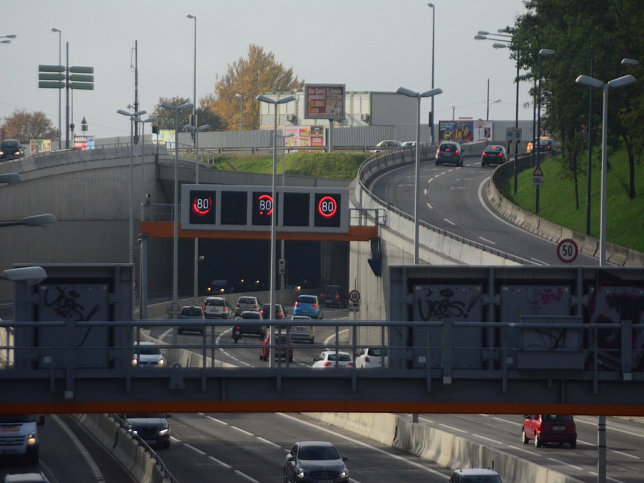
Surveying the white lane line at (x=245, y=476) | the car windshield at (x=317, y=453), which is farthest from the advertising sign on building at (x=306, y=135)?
the car windshield at (x=317, y=453)

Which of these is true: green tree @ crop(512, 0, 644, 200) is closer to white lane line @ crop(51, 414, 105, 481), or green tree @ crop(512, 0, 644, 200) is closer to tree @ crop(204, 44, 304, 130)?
white lane line @ crop(51, 414, 105, 481)

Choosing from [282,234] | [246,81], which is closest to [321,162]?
[282,234]

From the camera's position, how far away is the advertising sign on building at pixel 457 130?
132m

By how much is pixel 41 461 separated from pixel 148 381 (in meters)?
15.5

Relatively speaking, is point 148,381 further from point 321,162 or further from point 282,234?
point 321,162

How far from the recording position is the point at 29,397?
19000mm

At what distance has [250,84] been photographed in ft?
531

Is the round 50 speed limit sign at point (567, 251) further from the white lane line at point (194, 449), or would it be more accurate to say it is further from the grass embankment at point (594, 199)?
the grass embankment at point (594, 199)

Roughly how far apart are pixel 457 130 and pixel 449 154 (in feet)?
130

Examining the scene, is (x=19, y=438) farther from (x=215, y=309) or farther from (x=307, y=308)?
(x=307, y=308)

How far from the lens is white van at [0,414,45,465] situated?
31531 millimetres

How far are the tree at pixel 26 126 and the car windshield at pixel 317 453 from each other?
527ft

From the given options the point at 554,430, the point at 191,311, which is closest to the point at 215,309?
the point at 191,311

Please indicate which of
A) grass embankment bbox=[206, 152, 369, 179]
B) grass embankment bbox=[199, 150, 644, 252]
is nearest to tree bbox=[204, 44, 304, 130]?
grass embankment bbox=[206, 152, 369, 179]
